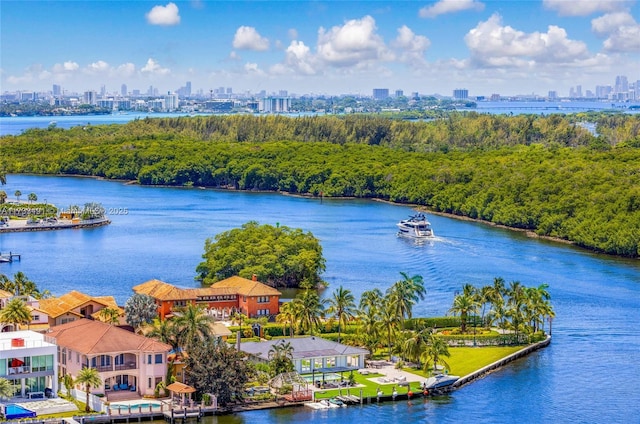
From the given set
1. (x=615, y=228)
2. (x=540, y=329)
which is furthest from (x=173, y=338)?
(x=615, y=228)

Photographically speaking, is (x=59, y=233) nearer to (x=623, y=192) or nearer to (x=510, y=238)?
(x=510, y=238)

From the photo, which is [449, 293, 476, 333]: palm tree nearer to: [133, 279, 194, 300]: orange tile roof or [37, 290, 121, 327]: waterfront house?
[133, 279, 194, 300]: orange tile roof

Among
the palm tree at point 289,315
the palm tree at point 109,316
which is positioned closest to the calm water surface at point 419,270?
the palm tree at point 289,315

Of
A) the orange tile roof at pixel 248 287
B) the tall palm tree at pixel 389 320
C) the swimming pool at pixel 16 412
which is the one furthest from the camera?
the orange tile roof at pixel 248 287

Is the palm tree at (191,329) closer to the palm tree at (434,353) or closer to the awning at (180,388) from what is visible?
the awning at (180,388)

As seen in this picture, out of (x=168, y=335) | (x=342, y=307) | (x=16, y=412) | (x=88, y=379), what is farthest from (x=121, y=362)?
(x=342, y=307)

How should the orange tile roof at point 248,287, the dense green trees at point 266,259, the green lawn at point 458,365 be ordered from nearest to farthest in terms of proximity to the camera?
the green lawn at point 458,365, the orange tile roof at point 248,287, the dense green trees at point 266,259

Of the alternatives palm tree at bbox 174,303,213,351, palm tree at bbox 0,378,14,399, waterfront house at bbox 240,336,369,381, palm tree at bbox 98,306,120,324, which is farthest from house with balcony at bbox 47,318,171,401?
palm tree at bbox 98,306,120,324
